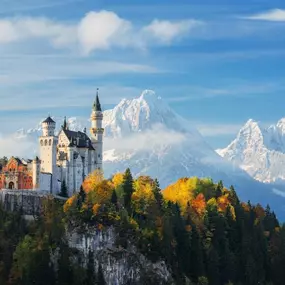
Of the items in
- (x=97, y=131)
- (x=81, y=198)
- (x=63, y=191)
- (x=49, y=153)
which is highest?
(x=97, y=131)

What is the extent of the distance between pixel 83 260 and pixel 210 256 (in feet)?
84.6

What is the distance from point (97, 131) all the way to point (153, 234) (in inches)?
1514

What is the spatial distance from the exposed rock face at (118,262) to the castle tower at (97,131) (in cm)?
3332

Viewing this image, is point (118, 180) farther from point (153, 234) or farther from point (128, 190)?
point (153, 234)

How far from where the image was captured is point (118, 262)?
15012 cm

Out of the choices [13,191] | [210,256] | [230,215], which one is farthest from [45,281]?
[230,215]

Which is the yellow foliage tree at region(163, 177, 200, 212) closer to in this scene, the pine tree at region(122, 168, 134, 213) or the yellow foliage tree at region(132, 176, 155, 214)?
the yellow foliage tree at region(132, 176, 155, 214)

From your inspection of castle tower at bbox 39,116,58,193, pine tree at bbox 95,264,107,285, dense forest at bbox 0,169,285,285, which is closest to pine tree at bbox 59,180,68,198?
castle tower at bbox 39,116,58,193

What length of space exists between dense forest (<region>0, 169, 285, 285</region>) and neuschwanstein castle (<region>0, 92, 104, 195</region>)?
403 cm

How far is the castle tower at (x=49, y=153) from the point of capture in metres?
168

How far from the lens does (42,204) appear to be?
506ft

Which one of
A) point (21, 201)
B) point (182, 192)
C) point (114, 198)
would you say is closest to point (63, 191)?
point (21, 201)

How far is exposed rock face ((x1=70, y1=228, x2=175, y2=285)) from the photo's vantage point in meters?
148

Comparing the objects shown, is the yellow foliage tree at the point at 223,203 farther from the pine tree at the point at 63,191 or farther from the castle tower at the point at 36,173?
the castle tower at the point at 36,173
